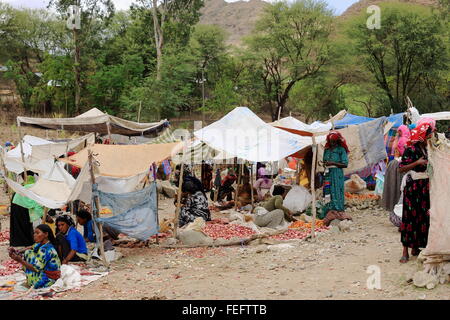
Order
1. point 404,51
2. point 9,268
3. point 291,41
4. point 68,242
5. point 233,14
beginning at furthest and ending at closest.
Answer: point 233,14 < point 291,41 < point 404,51 < point 9,268 < point 68,242

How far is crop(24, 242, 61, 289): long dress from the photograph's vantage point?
473 cm

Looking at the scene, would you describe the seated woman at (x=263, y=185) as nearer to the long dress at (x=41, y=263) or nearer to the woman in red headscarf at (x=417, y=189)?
the woman in red headscarf at (x=417, y=189)

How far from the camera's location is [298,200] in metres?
8.58

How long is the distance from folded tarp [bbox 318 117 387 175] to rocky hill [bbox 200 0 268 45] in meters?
69.4

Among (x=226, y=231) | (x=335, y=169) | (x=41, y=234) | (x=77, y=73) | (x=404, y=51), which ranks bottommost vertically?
(x=226, y=231)

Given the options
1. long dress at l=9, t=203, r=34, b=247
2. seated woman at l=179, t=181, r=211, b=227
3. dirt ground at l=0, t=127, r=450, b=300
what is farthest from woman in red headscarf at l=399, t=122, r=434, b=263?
long dress at l=9, t=203, r=34, b=247

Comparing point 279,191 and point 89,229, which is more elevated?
point 279,191

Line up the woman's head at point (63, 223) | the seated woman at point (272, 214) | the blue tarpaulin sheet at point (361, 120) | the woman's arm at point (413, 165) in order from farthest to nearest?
the blue tarpaulin sheet at point (361, 120)
the seated woman at point (272, 214)
the woman's head at point (63, 223)
the woman's arm at point (413, 165)


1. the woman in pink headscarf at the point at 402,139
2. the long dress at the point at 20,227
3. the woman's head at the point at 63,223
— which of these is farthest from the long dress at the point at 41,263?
the woman in pink headscarf at the point at 402,139

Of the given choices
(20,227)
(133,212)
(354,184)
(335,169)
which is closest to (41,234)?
(133,212)

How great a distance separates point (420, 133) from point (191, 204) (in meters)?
4.20

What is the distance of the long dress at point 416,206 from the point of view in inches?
182

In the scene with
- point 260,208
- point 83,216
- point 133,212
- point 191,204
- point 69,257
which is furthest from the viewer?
point 260,208

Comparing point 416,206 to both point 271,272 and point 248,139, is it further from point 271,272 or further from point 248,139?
point 248,139
